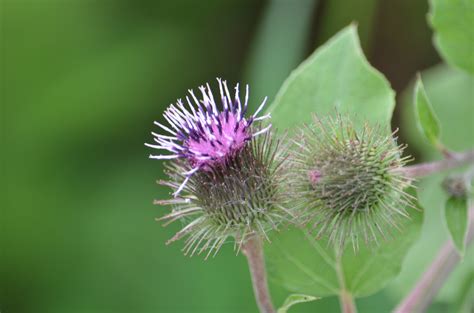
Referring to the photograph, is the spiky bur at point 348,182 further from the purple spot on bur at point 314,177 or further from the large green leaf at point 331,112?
the large green leaf at point 331,112

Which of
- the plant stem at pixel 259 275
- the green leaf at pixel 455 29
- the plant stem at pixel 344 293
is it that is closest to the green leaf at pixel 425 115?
the green leaf at pixel 455 29

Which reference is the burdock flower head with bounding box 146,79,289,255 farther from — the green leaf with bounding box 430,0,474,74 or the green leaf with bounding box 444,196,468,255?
the green leaf with bounding box 430,0,474,74

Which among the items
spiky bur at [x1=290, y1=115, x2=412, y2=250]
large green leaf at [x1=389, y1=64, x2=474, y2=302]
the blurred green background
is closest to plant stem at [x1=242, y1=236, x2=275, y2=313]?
spiky bur at [x1=290, y1=115, x2=412, y2=250]

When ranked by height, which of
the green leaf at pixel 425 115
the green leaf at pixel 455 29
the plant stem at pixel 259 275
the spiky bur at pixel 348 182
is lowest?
the plant stem at pixel 259 275

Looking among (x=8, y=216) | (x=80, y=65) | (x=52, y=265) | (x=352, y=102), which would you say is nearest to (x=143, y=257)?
(x=52, y=265)

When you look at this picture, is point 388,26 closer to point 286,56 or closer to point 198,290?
point 286,56
